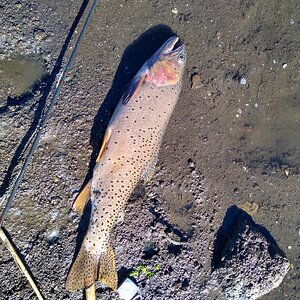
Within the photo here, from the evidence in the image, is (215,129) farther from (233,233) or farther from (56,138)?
(56,138)

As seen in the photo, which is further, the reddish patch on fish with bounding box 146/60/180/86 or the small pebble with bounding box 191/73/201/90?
the small pebble with bounding box 191/73/201/90

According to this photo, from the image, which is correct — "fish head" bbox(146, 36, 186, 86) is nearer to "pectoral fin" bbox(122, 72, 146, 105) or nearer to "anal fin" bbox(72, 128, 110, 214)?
"pectoral fin" bbox(122, 72, 146, 105)

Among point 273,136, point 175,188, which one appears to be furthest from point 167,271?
point 273,136

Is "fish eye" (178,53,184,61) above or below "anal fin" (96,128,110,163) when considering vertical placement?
above

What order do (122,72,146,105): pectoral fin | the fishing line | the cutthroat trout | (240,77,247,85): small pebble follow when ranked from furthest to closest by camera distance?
(240,77,247,85): small pebble
(122,72,146,105): pectoral fin
the cutthroat trout
the fishing line

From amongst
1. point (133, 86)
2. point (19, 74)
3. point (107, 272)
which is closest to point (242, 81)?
point (133, 86)

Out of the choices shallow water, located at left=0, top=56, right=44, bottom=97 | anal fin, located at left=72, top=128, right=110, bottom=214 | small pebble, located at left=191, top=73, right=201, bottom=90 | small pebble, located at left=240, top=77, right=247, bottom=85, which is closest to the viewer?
anal fin, located at left=72, top=128, right=110, bottom=214

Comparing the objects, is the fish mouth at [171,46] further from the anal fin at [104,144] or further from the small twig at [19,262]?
the small twig at [19,262]

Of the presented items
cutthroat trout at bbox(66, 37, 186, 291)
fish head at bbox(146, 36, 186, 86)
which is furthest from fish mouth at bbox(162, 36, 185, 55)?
cutthroat trout at bbox(66, 37, 186, 291)

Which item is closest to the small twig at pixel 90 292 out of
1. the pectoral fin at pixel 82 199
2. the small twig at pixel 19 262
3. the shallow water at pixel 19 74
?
the small twig at pixel 19 262
